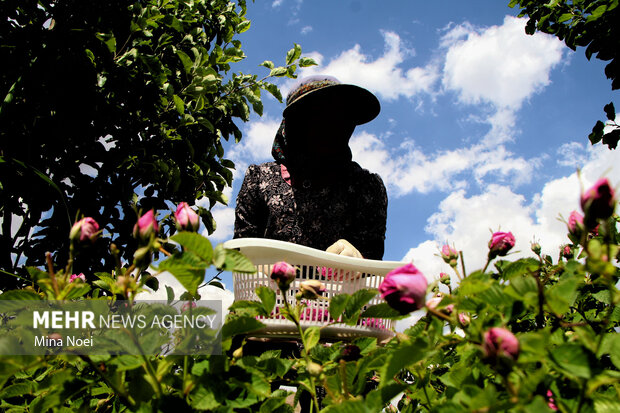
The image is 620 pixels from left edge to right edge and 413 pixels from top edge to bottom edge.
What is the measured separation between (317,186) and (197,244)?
1920mm

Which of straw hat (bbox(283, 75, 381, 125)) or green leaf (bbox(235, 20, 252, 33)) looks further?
green leaf (bbox(235, 20, 252, 33))

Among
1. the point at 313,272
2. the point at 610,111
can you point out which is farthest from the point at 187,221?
the point at 610,111

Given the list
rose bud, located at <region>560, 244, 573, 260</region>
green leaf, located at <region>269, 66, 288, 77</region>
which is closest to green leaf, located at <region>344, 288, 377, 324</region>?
rose bud, located at <region>560, 244, 573, 260</region>

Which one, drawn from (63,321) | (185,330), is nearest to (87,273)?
(63,321)

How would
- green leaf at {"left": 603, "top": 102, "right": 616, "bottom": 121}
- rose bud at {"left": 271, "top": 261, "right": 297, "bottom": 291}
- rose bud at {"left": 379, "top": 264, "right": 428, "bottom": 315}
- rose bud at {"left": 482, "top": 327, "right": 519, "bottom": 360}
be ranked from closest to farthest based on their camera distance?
rose bud at {"left": 482, "top": 327, "right": 519, "bottom": 360} < rose bud at {"left": 379, "top": 264, "right": 428, "bottom": 315} < rose bud at {"left": 271, "top": 261, "right": 297, "bottom": 291} < green leaf at {"left": 603, "top": 102, "right": 616, "bottom": 121}

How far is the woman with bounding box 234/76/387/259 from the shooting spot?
7.77 feet

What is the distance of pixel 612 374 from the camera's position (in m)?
0.51

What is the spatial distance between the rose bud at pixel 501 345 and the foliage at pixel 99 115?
1.67 metres

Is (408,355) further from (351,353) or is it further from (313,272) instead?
(313,272)

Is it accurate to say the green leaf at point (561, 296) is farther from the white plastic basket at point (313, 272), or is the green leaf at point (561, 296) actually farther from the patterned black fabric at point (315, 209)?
the patterned black fabric at point (315, 209)

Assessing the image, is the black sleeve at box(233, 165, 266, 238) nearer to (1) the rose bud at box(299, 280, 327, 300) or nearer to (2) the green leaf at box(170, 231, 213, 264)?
(1) the rose bud at box(299, 280, 327, 300)

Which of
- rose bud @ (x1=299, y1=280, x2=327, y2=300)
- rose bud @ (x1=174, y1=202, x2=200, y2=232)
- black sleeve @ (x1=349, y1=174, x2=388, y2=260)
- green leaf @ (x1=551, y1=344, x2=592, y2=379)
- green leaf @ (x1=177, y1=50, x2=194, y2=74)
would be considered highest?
green leaf @ (x1=177, y1=50, x2=194, y2=74)

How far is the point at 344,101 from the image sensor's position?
94.5 inches

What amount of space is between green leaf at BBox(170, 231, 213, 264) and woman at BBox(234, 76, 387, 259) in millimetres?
1785
